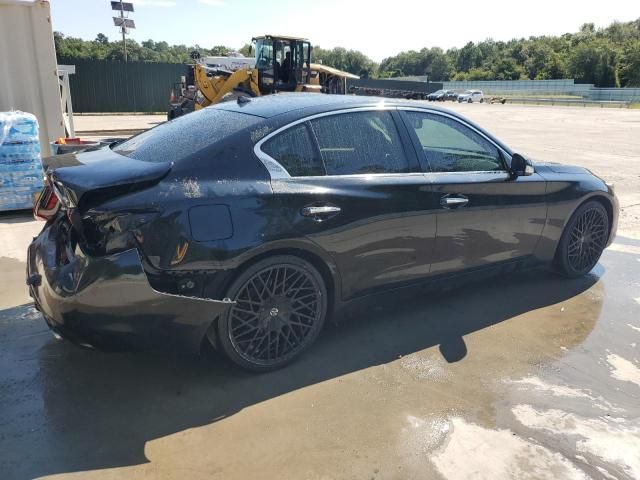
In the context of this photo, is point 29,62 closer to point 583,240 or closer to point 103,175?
point 103,175

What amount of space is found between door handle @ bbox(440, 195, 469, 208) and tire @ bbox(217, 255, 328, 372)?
1103 millimetres

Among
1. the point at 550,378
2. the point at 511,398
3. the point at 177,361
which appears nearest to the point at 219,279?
the point at 177,361

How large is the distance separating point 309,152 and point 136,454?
6.38 feet

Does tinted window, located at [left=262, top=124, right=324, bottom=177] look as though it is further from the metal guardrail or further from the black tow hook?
the metal guardrail

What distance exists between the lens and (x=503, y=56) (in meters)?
123

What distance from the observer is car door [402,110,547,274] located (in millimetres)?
3799

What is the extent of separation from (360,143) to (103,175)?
5.34 feet

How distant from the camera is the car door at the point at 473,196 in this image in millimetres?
3799

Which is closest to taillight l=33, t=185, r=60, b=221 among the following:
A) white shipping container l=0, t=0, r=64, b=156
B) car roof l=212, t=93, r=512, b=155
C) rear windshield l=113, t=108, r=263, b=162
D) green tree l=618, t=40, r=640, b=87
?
rear windshield l=113, t=108, r=263, b=162

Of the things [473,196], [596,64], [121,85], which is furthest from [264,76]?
[596,64]

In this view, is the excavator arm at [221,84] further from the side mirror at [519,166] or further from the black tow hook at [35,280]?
the black tow hook at [35,280]

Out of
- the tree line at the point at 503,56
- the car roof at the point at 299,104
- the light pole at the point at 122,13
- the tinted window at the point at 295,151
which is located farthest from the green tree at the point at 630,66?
the tinted window at the point at 295,151

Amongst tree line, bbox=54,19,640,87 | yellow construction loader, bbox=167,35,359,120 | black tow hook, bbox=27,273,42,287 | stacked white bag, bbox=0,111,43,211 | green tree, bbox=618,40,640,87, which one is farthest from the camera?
tree line, bbox=54,19,640,87

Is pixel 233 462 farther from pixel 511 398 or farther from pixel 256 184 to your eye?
pixel 511 398
